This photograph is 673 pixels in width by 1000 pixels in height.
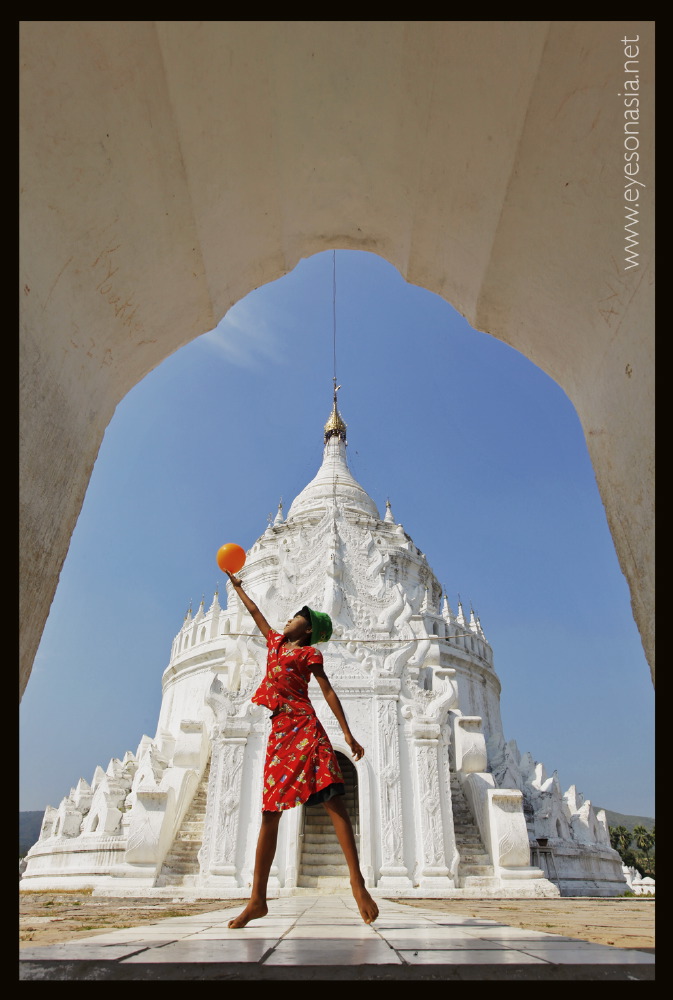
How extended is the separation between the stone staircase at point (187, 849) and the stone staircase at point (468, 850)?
16.0 feet

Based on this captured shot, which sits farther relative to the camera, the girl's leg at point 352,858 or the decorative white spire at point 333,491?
the decorative white spire at point 333,491

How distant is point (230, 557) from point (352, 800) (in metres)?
12.0

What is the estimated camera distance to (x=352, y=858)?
342 cm

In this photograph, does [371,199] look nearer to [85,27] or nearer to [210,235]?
[210,235]

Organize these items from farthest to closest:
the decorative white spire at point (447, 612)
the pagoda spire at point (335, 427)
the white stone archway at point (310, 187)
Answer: the pagoda spire at point (335, 427), the decorative white spire at point (447, 612), the white stone archway at point (310, 187)

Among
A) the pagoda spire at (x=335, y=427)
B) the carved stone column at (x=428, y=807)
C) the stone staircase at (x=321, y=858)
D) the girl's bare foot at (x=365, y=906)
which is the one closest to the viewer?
the girl's bare foot at (x=365, y=906)

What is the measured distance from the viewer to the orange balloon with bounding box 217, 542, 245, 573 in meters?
3.99

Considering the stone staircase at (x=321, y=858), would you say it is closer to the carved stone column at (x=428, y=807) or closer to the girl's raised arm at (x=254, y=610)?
the carved stone column at (x=428, y=807)

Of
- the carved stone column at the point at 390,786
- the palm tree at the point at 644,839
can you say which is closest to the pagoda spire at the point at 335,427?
the carved stone column at the point at 390,786

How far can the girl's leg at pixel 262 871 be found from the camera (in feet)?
11.5

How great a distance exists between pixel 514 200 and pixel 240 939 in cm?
382
